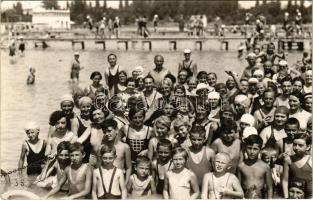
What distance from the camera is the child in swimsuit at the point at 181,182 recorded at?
5727mm

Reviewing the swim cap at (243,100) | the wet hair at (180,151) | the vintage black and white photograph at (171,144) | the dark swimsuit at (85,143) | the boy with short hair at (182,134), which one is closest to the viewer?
the wet hair at (180,151)

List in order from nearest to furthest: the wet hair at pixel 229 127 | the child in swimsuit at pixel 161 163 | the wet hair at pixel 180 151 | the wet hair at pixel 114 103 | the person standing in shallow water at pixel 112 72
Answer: the wet hair at pixel 180 151, the child in swimsuit at pixel 161 163, the wet hair at pixel 229 127, the wet hair at pixel 114 103, the person standing in shallow water at pixel 112 72

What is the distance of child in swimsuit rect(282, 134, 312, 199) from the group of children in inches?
0.5

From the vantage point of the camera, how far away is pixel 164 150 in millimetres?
5938

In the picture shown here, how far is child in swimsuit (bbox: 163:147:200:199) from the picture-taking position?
573cm

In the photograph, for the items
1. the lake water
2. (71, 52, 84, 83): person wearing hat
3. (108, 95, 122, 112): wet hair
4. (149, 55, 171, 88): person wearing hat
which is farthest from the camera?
(71, 52, 84, 83): person wearing hat

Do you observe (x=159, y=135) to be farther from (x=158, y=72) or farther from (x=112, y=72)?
(x=112, y=72)

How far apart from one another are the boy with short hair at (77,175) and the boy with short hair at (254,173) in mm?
1828

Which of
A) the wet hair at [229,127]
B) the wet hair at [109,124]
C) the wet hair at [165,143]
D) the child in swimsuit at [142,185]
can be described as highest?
the wet hair at [109,124]

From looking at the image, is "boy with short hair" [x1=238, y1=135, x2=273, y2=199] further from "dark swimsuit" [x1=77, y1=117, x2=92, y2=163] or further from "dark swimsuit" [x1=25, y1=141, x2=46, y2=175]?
"dark swimsuit" [x1=25, y1=141, x2=46, y2=175]

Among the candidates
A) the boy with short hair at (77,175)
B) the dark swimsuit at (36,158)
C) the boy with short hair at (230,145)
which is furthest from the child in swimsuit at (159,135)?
the dark swimsuit at (36,158)

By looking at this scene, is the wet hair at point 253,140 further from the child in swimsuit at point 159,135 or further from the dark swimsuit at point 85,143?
the dark swimsuit at point 85,143

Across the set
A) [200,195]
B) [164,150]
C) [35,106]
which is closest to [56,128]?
[164,150]

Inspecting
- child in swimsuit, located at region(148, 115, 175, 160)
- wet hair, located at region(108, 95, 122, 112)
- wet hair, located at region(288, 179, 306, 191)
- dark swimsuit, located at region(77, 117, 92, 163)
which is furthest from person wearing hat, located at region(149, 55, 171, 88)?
wet hair, located at region(288, 179, 306, 191)
